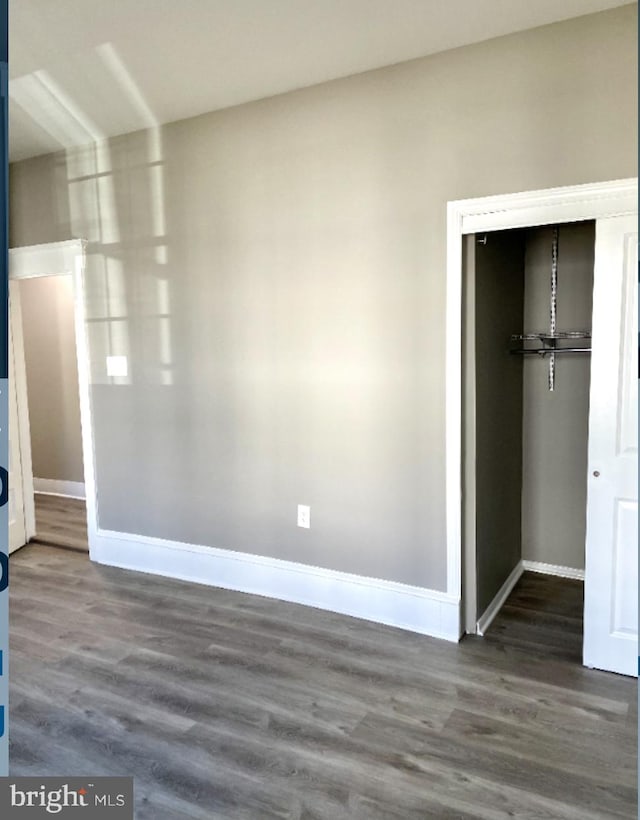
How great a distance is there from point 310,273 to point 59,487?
13.4 ft

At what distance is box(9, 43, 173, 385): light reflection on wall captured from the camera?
11.7 ft

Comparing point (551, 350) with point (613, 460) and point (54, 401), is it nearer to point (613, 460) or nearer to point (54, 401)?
point (613, 460)

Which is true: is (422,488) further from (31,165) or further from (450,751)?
(31,165)

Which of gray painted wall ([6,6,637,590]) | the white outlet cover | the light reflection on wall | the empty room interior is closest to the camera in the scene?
the empty room interior

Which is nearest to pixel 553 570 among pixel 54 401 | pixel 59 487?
pixel 59 487

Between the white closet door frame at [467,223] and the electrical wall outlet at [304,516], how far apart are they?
779 millimetres

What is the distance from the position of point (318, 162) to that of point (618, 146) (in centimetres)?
136

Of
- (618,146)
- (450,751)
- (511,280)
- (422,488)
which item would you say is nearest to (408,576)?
(422,488)

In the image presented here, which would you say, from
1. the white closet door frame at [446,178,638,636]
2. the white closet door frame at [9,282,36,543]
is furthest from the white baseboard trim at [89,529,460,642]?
the white closet door frame at [9,282,36,543]

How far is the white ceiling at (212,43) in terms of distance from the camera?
2.34m

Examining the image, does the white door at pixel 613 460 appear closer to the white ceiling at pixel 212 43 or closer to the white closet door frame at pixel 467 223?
the white closet door frame at pixel 467 223

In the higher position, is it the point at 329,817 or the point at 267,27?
the point at 267,27

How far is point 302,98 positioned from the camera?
3.06 meters

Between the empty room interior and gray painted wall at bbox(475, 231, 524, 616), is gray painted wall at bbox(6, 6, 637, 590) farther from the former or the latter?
gray painted wall at bbox(475, 231, 524, 616)
